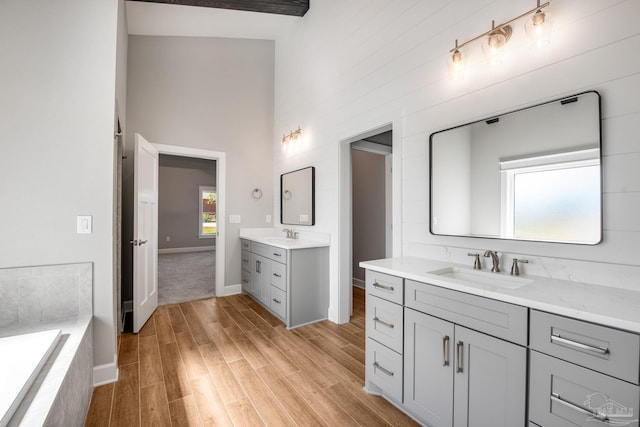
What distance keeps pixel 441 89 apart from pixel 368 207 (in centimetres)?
248

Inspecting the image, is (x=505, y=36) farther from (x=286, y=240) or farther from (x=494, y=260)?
(x=286, y=240)

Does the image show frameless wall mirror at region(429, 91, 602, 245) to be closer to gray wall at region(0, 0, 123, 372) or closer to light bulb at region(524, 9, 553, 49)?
light bulb at region(524, 9, 553, 49)

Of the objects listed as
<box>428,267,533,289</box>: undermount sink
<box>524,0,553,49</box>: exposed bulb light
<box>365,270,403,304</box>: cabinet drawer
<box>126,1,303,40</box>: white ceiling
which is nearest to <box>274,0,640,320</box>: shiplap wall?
<box>524,0,553,49</box>: exposed bulb light

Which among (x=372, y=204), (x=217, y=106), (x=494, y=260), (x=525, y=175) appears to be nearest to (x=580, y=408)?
(x=494, y=260)

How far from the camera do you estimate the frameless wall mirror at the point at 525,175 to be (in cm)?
137

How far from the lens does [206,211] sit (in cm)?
907

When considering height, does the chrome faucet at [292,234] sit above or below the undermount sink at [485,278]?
above

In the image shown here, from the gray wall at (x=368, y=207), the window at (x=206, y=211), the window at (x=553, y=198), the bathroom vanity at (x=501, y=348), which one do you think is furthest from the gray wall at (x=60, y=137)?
the window at (x=206, y=211)

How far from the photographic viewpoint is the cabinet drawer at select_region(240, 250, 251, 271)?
3.96m

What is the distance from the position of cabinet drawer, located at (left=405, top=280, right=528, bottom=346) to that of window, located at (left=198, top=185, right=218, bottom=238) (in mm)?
8522

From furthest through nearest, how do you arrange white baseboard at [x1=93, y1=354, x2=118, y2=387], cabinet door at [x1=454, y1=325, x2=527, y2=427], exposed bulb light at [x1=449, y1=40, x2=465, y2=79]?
1. white baseboard at [x1=93, y1=354, x2=118, y2=387]
2. exposed bulb light at [x1=449, y1=40, x2=465, y2=79]
3. cabinet door at [x1=454, y1=325, x2=527, y2=427]

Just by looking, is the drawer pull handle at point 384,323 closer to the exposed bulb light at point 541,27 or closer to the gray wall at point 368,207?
the exposed bulb light at point 541,27

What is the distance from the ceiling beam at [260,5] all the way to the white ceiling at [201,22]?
23 centimetres

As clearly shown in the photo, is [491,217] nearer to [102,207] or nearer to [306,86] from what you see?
[102,207]
